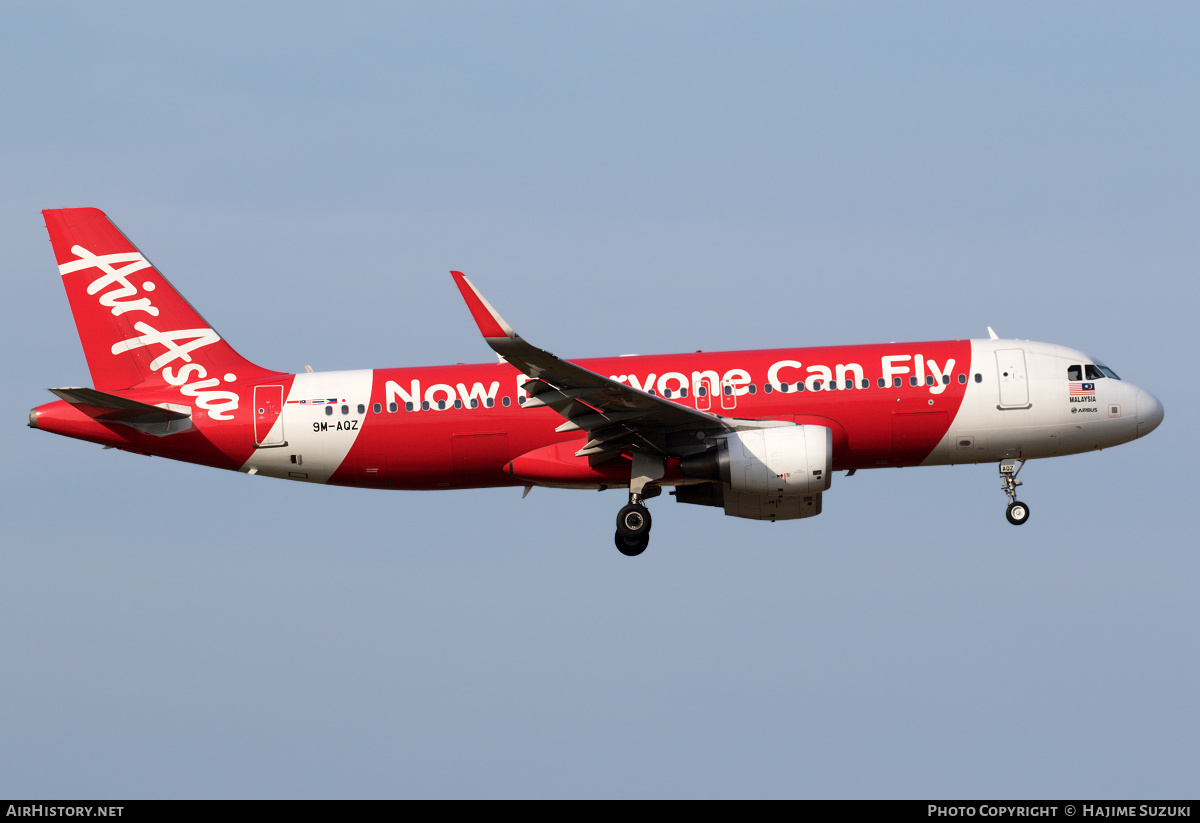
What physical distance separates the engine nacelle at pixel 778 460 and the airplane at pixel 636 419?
64 millimetres

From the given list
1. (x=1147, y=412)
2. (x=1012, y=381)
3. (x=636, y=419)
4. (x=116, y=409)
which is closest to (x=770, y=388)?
(x=636, y=419)

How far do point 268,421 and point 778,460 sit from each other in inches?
519

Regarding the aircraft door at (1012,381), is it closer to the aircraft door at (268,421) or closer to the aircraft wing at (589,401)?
the aircraft wing at (589,401)

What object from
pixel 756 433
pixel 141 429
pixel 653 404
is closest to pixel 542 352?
pixel 653 404

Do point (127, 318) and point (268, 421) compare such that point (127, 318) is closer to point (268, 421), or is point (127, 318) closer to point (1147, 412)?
point (268, 421)

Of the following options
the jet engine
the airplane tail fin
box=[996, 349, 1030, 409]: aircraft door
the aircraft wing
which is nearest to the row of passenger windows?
box=[996, 349, 1030, 409]: aircraft door

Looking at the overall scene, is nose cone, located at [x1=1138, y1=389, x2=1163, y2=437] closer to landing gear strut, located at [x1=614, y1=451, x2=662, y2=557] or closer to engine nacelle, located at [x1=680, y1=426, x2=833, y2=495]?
engine nacelle, located at [x1=680, y1=426, x2=833, y2=495]

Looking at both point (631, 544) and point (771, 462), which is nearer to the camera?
point (771, 462)

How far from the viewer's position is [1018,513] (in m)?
36.5

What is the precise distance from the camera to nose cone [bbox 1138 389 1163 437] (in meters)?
36.3

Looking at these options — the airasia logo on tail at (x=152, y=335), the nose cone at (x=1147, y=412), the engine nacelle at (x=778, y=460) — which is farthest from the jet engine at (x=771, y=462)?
the airasia logo on tail at (x=152, y=335)

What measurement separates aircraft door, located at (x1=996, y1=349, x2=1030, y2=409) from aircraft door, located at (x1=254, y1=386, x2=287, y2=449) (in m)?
18.5

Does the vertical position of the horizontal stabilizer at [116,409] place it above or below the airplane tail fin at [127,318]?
below

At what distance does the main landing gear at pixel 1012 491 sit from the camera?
119 feet
